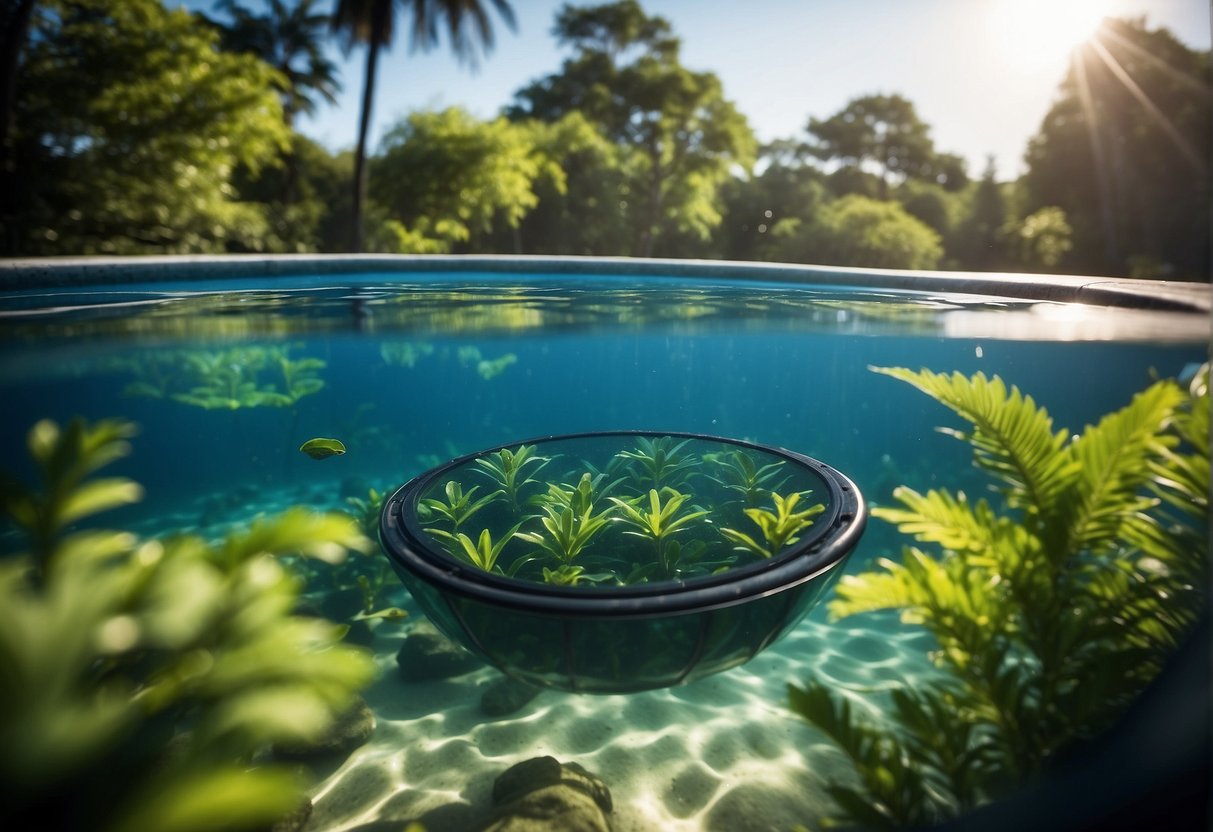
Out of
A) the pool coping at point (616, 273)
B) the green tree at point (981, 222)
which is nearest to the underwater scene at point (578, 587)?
the pool coping at point (616, 273)

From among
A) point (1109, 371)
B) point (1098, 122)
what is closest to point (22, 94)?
point (1109, 371)

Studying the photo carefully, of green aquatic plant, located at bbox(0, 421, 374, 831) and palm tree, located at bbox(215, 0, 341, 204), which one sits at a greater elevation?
palm tree, located at bbox(215, 0, 341, 204)

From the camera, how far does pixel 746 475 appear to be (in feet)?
11.6

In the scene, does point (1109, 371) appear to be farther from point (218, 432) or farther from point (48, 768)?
point (218, 432)

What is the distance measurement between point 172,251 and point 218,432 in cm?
454

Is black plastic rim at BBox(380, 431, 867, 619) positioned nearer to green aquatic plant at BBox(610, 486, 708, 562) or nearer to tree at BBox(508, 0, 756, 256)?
green aquatic plant at BBox(610, 486, 708, 562)

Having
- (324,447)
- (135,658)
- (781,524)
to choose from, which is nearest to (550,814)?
(781,524)

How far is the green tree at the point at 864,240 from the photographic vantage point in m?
27.8

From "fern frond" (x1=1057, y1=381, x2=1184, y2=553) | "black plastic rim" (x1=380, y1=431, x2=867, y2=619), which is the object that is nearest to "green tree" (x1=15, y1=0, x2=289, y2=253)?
"black plastic rim" (x1=380, y1=431, x2=867, y2=619)

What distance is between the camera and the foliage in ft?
24.9

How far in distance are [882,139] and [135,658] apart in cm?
5368

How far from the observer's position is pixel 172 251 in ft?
45.3

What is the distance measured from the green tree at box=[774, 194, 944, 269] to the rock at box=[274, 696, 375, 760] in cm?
2895

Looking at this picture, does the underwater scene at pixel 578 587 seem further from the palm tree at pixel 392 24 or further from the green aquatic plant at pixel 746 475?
the palm tree at pixel 392 24
